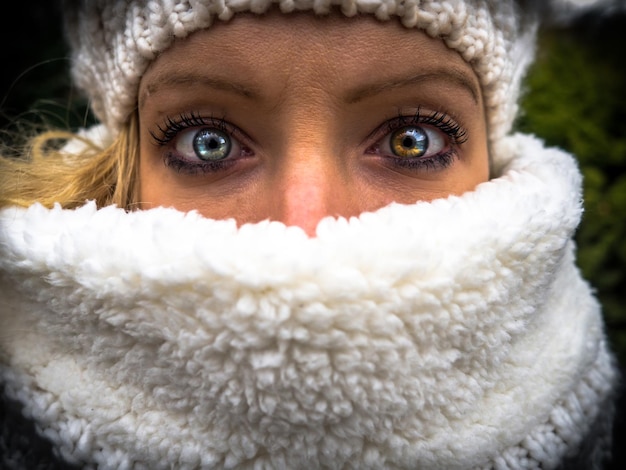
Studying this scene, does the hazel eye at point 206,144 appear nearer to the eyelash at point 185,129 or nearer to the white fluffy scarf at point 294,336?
the eyelash at point 185,129

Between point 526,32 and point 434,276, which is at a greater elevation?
point 526,32

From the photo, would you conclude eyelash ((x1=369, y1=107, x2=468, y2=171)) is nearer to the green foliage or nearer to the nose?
the nose

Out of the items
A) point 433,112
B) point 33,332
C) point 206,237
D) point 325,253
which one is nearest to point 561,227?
point 433,112

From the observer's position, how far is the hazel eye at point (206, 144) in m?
0.93

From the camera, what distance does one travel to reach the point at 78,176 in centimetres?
110

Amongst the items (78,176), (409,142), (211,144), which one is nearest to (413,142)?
(409,142)

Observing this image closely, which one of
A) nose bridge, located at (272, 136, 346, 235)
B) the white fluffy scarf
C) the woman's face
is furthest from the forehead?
the white fluffy scarf

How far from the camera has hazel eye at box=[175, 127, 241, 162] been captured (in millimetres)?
934

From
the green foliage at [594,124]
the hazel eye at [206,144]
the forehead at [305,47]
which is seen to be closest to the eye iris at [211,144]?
the hazel eye at [206,144]

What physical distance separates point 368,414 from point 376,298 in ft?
0.53

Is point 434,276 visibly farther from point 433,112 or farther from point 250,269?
point 433,112

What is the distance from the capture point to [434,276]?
0.72m

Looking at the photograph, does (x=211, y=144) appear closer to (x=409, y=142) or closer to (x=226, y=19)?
(x=226, y=19)

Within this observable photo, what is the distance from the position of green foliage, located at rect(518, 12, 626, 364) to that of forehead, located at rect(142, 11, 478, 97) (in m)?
1.30
